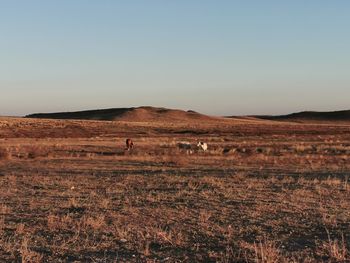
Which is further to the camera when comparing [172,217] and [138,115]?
[138,115]

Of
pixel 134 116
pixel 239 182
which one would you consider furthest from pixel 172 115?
pixel 239 182

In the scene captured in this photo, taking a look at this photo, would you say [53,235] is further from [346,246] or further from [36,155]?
[36,155]

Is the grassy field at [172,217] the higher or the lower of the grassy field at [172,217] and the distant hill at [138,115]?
the lower

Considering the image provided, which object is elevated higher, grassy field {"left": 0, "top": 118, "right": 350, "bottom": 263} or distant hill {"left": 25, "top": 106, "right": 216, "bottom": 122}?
distant hill {"left": 25, "top": 106, "right": 216, "bottom": 122}

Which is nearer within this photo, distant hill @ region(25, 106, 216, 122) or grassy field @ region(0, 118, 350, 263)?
grassy field @ region(0, 118, 350, 263)

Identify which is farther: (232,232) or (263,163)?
(263,163)

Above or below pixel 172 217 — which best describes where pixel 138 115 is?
above

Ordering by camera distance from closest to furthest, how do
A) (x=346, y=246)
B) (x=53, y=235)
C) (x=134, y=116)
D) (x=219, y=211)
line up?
(x=346, y=246) → (x=53, y=235) → (x=219, y=211) → (x=134, y=116)

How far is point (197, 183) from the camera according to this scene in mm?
16328

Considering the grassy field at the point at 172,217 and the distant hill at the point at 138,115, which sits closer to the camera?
the grassy field at the point at 172,217

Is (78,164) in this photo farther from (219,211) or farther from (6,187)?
(219,211)

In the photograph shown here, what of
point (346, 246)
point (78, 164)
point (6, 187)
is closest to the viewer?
point (346, 246)

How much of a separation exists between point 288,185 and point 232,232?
7.04m

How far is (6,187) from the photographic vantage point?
51.4ft
